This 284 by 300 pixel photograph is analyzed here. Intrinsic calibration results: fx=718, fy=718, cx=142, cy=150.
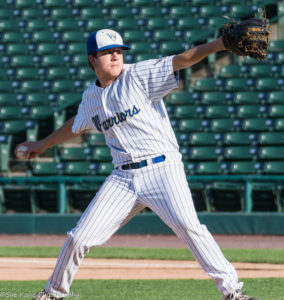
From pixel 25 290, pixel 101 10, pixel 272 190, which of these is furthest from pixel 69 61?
pixel 25 290

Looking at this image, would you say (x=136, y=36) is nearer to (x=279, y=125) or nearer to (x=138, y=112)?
(x=279, y=125)

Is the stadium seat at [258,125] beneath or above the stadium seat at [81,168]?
above

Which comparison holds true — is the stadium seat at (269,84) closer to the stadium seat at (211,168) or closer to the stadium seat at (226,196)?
the stadium seat at (211,168)

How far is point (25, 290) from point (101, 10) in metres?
10.8

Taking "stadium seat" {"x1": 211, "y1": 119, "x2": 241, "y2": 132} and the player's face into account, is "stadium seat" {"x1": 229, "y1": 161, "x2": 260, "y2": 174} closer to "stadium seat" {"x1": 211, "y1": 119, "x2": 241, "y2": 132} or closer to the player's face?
"stadium seat" {"x1": 211, "y1": 119, "x2": 241, "y2": 132}

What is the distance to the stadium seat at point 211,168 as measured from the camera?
11453 millimetres

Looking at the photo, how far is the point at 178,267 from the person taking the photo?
7.49 meters

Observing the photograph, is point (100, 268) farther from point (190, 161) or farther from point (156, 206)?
point (190, 161)

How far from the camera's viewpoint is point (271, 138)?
11711mm

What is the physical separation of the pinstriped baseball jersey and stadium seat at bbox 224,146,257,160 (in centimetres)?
759

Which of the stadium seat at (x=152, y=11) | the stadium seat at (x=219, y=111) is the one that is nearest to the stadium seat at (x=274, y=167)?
the stadium seat at (x=219, y=111)

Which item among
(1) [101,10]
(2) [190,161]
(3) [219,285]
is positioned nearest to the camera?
(3) [219,285]

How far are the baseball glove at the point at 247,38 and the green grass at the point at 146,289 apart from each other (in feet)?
6.50

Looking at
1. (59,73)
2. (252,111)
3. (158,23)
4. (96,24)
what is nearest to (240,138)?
(252,111)
